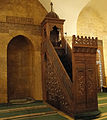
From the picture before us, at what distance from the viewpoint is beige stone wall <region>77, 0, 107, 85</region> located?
25.6 feet

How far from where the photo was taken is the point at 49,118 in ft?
11.9

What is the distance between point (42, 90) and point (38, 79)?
1.45 ft

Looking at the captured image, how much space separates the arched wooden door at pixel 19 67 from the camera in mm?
6238

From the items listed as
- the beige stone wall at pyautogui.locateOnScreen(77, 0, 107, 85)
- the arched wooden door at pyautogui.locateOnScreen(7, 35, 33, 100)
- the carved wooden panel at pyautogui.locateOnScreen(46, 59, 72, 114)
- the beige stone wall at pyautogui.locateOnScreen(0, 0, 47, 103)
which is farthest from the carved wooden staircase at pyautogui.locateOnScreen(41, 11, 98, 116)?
the beige stone wall at pyautogui.locateOnScreen(77, 0, 107, 85)

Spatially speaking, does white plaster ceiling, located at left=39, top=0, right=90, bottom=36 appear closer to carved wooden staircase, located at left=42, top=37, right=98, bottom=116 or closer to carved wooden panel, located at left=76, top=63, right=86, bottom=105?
carved wooden staircase, located at left=42, top=37, right=98, bottom=116

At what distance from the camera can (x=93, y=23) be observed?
8234 mm

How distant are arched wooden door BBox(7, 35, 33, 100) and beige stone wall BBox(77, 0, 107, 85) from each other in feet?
9.32

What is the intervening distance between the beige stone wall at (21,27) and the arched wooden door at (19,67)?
38cm

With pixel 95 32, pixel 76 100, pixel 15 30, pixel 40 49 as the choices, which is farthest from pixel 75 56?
pixel 95 32

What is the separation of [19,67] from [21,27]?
1.61m

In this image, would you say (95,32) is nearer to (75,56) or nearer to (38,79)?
(38,79)

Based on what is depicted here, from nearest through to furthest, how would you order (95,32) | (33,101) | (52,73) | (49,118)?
(49,118) < (52,73) < (33,101) < (95,32)

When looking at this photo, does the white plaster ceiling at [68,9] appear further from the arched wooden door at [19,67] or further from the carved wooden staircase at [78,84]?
the carved wooden staircase at [78,84]

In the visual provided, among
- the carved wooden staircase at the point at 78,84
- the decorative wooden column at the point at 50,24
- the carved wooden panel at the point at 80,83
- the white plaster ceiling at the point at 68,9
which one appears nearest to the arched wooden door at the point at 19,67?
the decorative wooden column at the point at 50,24
